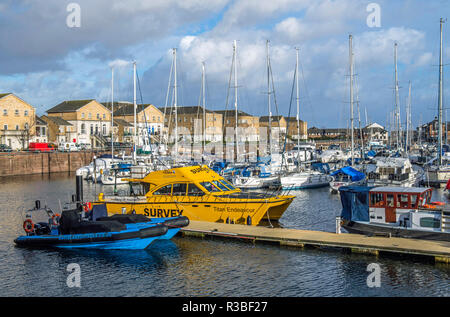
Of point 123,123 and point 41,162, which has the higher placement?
point 123,123

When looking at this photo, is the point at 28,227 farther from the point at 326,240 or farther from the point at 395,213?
the point at 395,213

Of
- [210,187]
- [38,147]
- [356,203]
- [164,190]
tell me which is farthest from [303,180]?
[38,147]

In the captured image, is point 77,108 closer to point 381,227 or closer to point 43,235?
point 43,235

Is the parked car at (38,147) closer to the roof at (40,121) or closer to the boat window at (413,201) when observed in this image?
the roof at (40,121)

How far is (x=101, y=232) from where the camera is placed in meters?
23.6

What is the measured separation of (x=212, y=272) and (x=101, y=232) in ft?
21.4

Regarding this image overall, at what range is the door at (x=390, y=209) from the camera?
79.9 ft

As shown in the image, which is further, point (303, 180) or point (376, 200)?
point (303, 180)

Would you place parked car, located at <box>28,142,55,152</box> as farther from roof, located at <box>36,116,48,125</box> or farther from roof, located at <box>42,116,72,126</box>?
roof, located at <box>42,116,72,126</box>

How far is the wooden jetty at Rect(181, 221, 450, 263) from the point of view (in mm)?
21031

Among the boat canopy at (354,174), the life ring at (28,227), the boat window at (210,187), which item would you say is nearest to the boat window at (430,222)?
the boat window at (210,187)

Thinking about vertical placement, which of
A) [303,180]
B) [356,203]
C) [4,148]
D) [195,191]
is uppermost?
[4,148]

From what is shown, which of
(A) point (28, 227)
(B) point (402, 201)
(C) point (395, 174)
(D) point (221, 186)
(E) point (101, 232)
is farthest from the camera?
(C) point (395, 174)

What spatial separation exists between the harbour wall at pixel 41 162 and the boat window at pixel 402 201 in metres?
61.8
